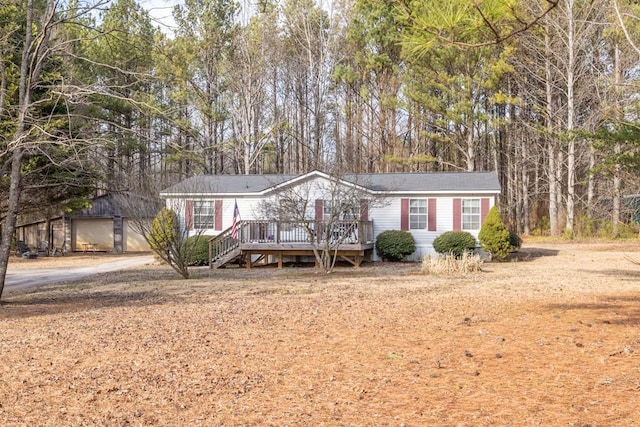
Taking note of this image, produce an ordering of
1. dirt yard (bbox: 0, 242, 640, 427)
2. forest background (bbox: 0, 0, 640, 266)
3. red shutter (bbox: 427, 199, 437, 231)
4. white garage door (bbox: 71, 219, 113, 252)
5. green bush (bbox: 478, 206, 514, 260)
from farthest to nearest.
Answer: white garage door (bbox: 71, 219, 113, 252) → forest background (bbox: 0, 0, 640, 266) → red shutter (bbox: 427, 199, 437, 231) → green bush (bbox: 478, 206, 514, 260) → dirt yard (bbox: 0, 242, 640, 427)

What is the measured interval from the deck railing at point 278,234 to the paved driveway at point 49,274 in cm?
360

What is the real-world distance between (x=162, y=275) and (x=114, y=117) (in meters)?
17.4

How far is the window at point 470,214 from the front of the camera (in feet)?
67.2

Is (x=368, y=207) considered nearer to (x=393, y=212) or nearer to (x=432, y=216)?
(x=393, y=212)

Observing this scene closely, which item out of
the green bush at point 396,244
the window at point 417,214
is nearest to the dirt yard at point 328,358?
the green bush at point 396,244

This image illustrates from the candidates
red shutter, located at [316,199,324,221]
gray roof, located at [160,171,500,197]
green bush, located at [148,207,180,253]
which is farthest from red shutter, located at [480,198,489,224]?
green bush, located at [148,207,180,253]

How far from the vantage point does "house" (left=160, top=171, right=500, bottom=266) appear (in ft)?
64.2

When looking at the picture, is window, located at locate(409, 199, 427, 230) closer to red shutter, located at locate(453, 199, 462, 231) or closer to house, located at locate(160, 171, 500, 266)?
house, located at locate(160, 171, 500, 266)

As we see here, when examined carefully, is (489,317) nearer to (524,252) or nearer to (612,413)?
(612,413)

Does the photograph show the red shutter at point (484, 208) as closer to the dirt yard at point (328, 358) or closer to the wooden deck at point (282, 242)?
the wooden deck at point (282, 242)

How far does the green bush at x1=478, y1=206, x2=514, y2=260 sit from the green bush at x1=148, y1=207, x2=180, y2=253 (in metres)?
10.1

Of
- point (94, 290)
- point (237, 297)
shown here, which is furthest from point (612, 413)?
point (94, 290)

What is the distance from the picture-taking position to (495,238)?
19.3 m

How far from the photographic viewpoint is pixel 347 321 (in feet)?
26.9
